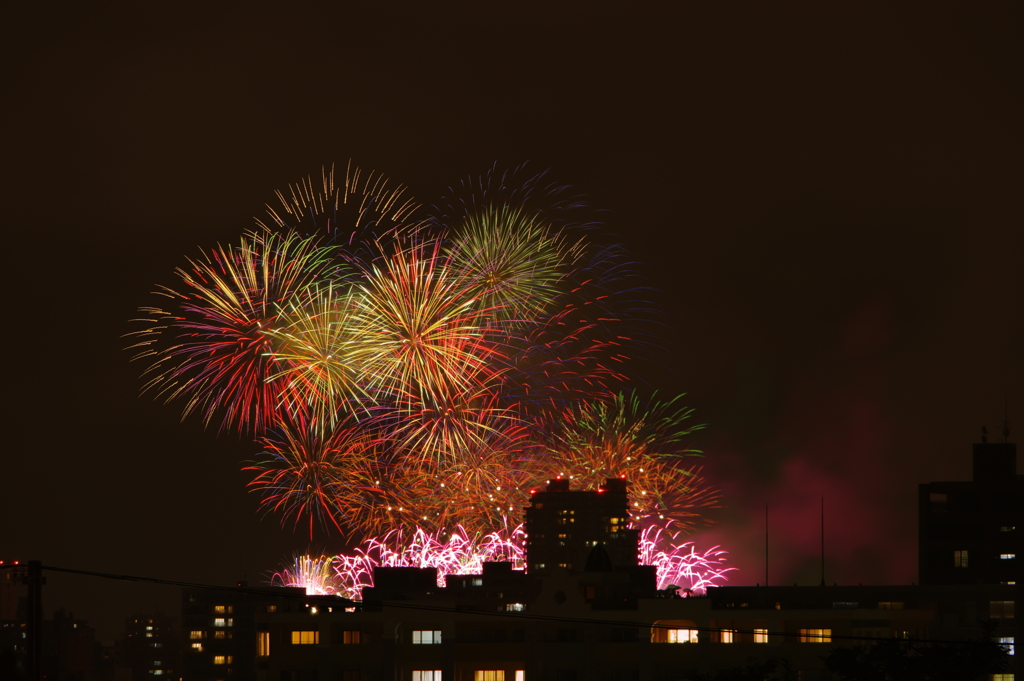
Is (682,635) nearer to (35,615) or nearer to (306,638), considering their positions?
(306,638)

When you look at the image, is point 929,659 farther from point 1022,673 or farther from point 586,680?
point 586,680

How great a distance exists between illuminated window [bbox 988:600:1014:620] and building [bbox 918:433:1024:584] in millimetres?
49050

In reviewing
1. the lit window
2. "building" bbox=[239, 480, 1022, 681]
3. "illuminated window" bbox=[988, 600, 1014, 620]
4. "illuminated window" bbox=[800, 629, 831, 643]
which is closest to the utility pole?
"building" bbox=[239, 480, 1022, 681]

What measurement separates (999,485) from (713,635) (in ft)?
268

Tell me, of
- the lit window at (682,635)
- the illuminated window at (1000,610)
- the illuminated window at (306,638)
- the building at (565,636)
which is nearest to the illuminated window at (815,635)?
the building at (565,636)

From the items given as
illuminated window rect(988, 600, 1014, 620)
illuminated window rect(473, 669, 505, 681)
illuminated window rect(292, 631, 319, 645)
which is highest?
illuminated window rect(988, 600, 1014, 620)

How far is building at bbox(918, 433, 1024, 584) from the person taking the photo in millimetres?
172500

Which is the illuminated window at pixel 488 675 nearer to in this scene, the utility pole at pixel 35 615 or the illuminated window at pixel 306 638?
the illuminated window at pixel 306 638

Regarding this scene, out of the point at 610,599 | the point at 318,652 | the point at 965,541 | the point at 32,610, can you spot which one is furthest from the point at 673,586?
the point at 32,610

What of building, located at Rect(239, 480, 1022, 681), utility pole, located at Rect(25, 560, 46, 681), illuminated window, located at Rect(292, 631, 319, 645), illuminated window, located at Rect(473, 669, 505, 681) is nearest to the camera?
utility pole, located at Rect(25, 560, 46, 681)

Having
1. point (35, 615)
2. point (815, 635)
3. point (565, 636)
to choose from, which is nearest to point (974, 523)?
point (815, 635)

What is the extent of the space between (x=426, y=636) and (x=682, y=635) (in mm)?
19596

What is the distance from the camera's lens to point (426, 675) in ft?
357

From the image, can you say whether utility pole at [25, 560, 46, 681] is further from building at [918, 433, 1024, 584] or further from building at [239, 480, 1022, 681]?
building at [918, 433, 1024, 584]
